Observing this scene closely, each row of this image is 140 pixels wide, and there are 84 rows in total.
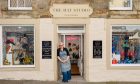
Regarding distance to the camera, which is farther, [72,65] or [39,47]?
[72,65]

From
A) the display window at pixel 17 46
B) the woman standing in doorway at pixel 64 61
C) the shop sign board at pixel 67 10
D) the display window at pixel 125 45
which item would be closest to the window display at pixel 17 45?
the display window at pixel 17 46

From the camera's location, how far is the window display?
18344 mm

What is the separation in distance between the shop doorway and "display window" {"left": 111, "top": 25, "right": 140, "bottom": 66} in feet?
5.25

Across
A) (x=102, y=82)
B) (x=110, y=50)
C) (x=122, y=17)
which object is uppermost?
(x=122, y=17)

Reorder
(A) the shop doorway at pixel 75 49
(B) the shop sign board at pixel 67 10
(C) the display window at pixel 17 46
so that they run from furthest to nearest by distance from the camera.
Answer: (A) the shop doorway at pixel 75 49 → (C) the display window at pixel 17 46 → (B) the shop sign board at pixel 67 10

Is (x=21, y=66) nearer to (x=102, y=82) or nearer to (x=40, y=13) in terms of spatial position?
(x=40, y=13)

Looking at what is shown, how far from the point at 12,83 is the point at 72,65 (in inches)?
133

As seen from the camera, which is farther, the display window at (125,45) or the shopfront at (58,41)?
the display window at (125,45)

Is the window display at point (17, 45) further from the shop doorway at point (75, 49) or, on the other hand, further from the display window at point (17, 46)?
the shop doorway at point (75, 49)

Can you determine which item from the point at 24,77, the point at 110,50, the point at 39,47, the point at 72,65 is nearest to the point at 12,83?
the point at 24,77

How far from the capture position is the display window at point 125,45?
18.4 m

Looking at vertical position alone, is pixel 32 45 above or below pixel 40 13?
below

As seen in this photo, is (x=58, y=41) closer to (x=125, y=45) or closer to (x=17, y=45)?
(x=17, y=45)

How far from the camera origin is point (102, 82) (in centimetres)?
1803
